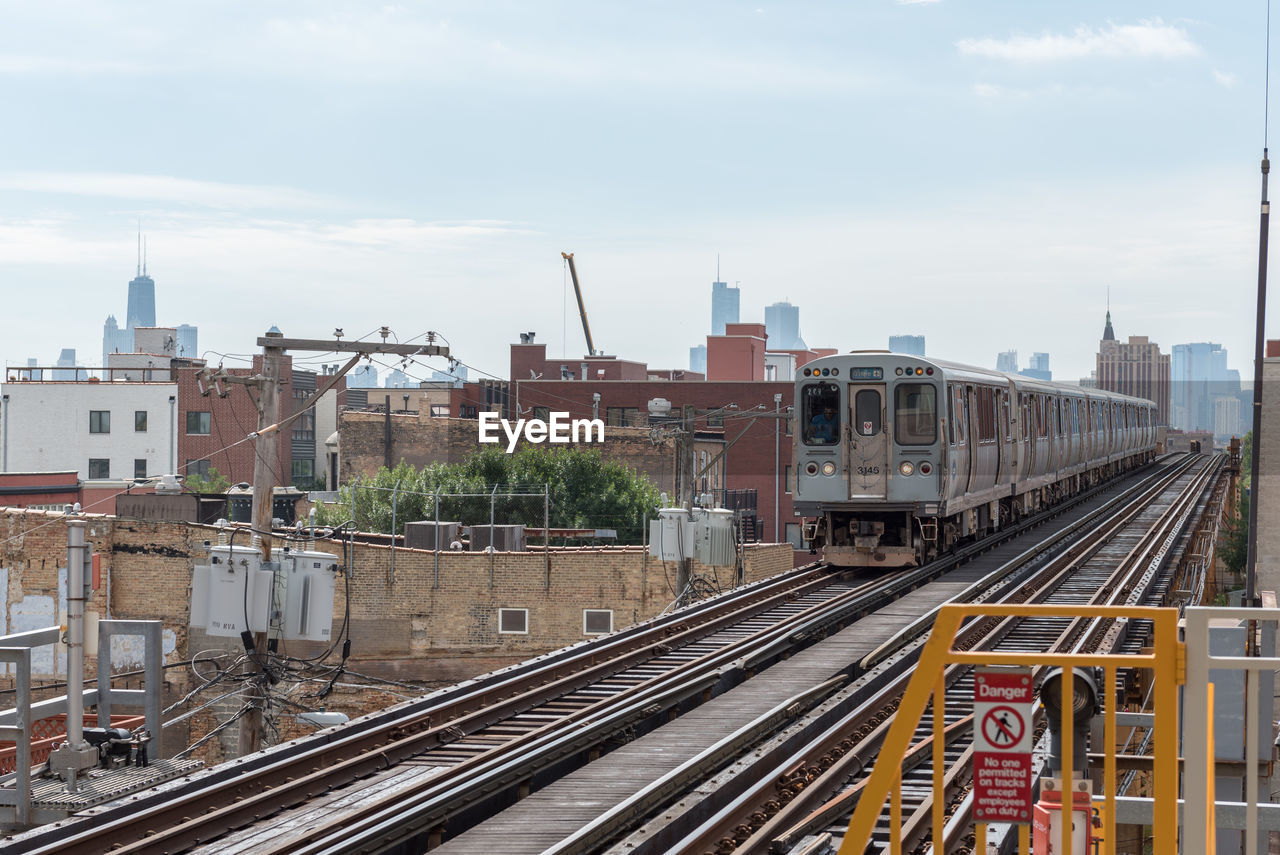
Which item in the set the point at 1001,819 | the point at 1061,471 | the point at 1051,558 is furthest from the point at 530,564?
the point at 1001,819

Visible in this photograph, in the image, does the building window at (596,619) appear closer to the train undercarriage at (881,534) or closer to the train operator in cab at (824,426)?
the train undercarriage at (881,534)

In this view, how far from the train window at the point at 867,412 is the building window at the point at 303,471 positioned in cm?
7025

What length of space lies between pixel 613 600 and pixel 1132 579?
18.0 m

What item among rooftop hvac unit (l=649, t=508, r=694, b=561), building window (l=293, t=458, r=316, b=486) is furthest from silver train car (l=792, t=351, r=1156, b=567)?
building window (l=293, t=458, r=316, b=486)

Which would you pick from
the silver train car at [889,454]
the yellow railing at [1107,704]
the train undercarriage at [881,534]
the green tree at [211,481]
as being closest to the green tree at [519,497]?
the green tree at [211,481]

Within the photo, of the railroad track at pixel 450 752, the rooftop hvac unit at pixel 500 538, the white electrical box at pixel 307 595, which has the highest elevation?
the white electrical box at pixel 307 595

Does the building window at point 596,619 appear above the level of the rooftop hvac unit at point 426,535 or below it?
below

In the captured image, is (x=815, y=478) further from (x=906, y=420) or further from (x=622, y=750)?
(x=622, y=750)

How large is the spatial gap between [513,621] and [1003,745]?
3263 cm

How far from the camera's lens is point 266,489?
1955 centimetres

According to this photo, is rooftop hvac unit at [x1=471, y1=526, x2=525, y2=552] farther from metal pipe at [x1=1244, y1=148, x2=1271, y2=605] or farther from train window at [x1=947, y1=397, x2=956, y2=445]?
metal pipe at [x1=1244, y1=148, x2=1271, y2=605]

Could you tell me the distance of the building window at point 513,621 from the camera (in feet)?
120

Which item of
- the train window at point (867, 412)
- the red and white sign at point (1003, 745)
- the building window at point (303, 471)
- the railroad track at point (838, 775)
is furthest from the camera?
the building window at point (303, 471)

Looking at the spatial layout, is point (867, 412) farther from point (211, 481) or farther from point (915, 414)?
point (211, 481)
